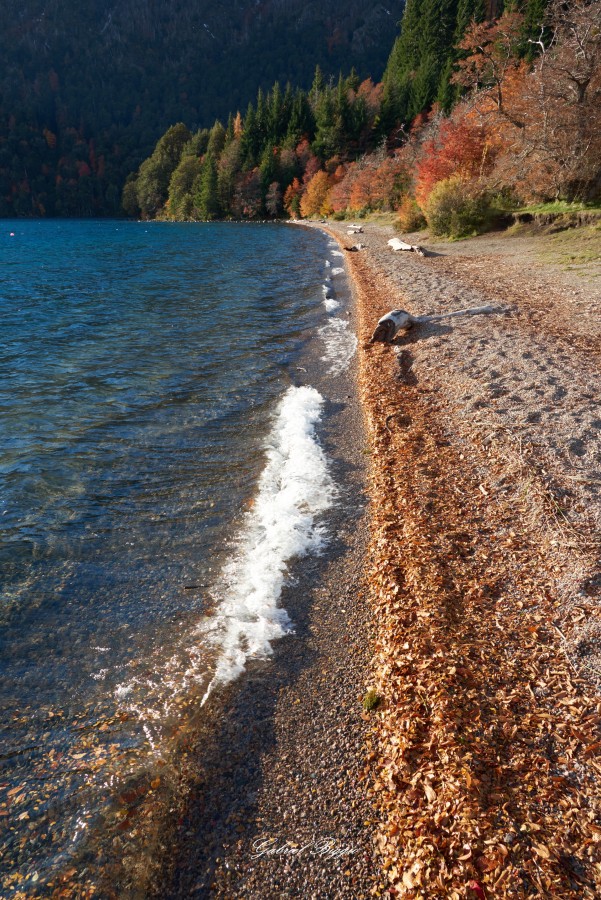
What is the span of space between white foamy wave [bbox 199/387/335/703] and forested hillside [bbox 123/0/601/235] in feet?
88.9

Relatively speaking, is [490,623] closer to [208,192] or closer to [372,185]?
[372,185]

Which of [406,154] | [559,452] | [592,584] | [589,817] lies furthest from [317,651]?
[406,154]

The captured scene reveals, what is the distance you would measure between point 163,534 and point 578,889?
6.21m

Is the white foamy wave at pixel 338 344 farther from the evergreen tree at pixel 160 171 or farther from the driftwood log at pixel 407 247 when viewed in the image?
the evergreen tree at pixel 160 171

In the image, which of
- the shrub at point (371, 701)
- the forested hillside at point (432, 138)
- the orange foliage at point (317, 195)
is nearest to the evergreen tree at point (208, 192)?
the forested hillside at point (432, 138)

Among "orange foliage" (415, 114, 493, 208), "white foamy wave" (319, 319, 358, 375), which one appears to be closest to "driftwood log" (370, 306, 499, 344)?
"white foamy wave" (319, 319, 358, 375)

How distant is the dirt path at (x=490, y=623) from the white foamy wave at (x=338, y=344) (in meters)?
2.81

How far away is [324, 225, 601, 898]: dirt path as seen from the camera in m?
3.43

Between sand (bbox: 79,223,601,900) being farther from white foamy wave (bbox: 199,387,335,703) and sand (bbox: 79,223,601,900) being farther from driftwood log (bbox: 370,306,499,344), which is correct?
driftwood log (bbox: 370,306,499,344)

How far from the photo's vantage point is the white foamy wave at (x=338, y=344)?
14648 mm

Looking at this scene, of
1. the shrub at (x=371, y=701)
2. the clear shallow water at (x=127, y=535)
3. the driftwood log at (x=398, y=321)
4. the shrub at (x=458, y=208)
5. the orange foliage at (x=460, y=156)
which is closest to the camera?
the clear shallow water at (x=127, y=535)

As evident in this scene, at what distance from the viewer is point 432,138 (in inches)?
1907

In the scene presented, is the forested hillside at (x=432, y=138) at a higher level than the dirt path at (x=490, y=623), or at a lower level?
higher

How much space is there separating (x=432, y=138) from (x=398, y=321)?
44.8 m
